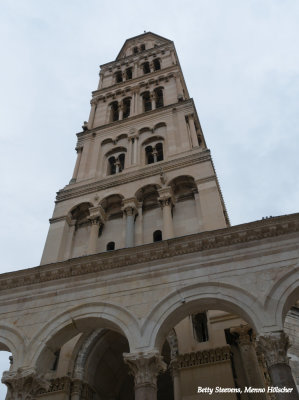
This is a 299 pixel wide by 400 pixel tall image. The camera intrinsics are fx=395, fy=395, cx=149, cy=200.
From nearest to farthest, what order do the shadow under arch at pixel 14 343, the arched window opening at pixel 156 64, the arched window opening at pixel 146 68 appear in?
the shadow under arch at pixel 14 343, the arched window opening at pixel 156 64, the arched window opening at pixel 146 68

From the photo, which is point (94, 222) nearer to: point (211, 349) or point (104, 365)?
point (104, 365)

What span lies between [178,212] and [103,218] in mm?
4049

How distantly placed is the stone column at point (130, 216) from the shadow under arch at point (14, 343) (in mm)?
7174

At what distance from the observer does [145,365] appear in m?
10.4

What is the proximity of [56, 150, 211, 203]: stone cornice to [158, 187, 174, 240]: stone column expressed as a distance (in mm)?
1943

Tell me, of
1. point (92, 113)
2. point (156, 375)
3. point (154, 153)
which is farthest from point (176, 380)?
point (92, 113)

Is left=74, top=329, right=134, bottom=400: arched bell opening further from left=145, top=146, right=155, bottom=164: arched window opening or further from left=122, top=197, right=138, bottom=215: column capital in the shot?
left=145, top=146, right=155, bottom=164: arched window opening

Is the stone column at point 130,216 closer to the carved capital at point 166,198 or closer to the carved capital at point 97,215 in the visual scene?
the carved capital at point 97,215

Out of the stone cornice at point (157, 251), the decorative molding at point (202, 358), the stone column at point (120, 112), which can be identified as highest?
the stone column at point (120, 112)

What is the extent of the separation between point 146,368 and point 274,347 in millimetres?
3329

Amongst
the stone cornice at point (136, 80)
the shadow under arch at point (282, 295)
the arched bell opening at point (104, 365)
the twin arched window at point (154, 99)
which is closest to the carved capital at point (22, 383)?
the arched bell opening at point (104, 365)

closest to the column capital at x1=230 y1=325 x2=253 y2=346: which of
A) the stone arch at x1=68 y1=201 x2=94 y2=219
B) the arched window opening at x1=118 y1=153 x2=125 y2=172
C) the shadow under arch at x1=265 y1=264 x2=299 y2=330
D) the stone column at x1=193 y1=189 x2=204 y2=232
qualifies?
the shadow under arch at x1=265 y1=264 x2=299 y2=330

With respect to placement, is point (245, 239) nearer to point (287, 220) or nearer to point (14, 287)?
point (287, 220)

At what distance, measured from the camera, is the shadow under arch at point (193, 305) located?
10773mm
